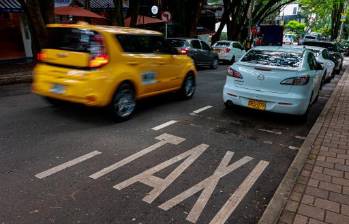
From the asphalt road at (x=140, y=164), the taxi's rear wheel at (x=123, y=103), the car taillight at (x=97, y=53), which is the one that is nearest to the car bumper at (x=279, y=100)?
the asphalt road at (x=140, y=164)

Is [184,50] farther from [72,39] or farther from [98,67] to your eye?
[98,67]

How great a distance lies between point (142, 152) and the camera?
501cm

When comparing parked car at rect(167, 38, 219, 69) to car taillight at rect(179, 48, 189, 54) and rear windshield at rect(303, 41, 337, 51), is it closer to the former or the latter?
car taillight at rect(179, 48, 189, 54)

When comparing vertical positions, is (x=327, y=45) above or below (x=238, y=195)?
above

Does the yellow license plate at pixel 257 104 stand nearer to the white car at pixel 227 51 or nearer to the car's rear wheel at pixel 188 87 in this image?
the car's rear wheel at pixel 188 87

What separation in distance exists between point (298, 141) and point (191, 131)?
1.97m

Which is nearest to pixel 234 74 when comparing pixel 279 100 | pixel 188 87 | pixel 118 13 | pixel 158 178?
pixel 279 100

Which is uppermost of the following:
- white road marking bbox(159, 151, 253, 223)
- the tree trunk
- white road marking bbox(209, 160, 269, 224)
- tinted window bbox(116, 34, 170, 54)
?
the tree trunk

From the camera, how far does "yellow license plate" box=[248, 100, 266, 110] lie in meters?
6.91

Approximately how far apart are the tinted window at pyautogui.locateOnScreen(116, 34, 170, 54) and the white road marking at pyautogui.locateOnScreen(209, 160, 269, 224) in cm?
340

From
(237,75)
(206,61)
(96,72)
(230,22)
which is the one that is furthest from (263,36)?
(96,72)

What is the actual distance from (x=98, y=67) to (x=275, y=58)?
389cm

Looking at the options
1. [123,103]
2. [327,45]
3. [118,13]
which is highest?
[118,13]

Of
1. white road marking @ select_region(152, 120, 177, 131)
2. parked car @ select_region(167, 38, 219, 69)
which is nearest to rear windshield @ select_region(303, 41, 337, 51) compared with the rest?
parked car @ select_region(167, 38, 219, 69)
